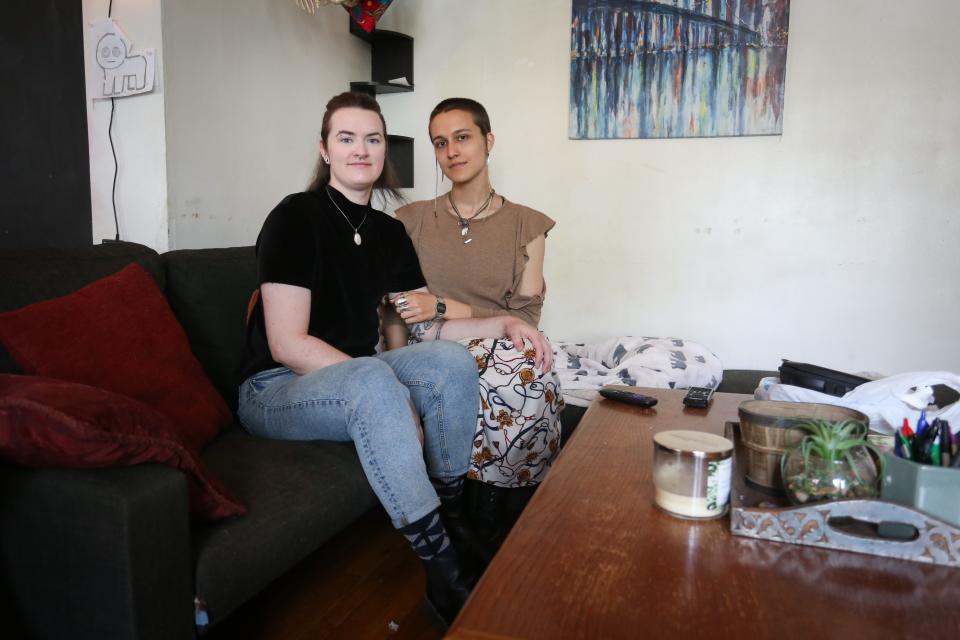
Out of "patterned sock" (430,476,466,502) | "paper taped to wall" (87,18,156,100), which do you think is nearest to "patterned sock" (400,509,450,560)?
"patterned sock" (430,476,466,502)

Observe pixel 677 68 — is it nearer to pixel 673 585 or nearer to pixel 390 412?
pixel 390 412

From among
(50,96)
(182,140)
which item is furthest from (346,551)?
(50,96)

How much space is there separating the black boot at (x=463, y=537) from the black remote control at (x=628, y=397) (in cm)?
40

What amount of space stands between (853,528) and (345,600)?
1099 mm

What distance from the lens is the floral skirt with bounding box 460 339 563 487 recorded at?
5.43ft

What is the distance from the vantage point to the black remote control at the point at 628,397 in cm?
140

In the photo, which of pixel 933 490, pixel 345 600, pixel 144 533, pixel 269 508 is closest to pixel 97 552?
pixel 144 533

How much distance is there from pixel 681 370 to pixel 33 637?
75.8 inches

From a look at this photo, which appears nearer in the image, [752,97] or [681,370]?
[681,370]

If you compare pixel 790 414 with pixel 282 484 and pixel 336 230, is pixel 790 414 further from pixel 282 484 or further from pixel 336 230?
pixel 336 230

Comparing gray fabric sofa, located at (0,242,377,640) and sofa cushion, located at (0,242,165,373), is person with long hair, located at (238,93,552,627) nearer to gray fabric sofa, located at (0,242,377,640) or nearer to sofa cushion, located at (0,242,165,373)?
gray fabric sofa, located at (0,242,377,640)

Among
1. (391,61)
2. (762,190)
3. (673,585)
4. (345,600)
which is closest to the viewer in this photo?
(673,585)

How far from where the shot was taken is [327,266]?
1.57 m

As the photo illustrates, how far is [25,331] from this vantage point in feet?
4.13
